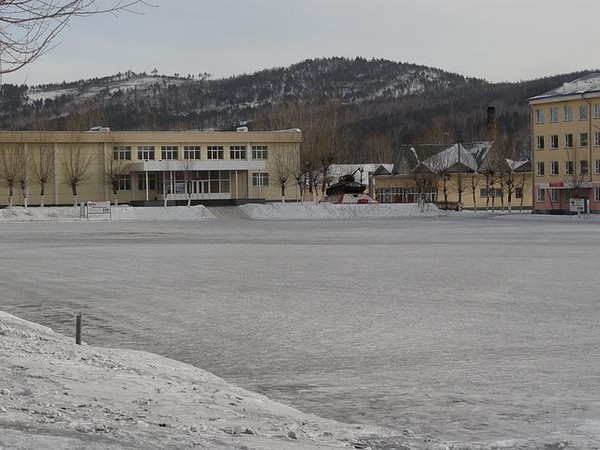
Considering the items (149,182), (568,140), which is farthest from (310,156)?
(568,140)

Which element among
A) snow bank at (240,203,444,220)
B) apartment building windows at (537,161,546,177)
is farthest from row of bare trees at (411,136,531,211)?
snow bank at (240,203,444,220)

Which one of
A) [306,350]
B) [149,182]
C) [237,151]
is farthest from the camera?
[237,151]

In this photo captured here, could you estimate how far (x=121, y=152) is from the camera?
10088 cm

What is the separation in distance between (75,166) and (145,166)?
23.6 ft

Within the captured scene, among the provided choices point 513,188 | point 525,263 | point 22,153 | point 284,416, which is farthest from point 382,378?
point 513,188

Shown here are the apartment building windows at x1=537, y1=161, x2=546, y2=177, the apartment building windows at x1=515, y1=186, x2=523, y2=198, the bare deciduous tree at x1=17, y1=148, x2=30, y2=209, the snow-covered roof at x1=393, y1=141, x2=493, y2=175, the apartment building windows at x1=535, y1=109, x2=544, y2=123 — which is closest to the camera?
the bare deciduous tree at x1=17, y1=148, x2=30, y2=209

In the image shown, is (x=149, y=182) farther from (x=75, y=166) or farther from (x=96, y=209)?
(x=96, y=209)

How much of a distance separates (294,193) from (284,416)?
9543 cm

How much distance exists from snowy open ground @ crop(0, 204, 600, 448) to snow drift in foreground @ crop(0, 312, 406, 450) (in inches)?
1.4

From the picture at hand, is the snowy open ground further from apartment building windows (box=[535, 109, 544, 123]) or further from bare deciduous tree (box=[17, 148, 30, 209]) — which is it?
apartment building windows (box=[535, 109, 544, 123])

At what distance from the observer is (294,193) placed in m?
105

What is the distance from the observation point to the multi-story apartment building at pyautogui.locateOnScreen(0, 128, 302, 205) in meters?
95.6

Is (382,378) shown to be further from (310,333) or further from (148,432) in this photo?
(148,432)

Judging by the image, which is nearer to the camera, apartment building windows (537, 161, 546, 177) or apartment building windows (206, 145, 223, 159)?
apartment building windows (537, 161, 546, 177)
